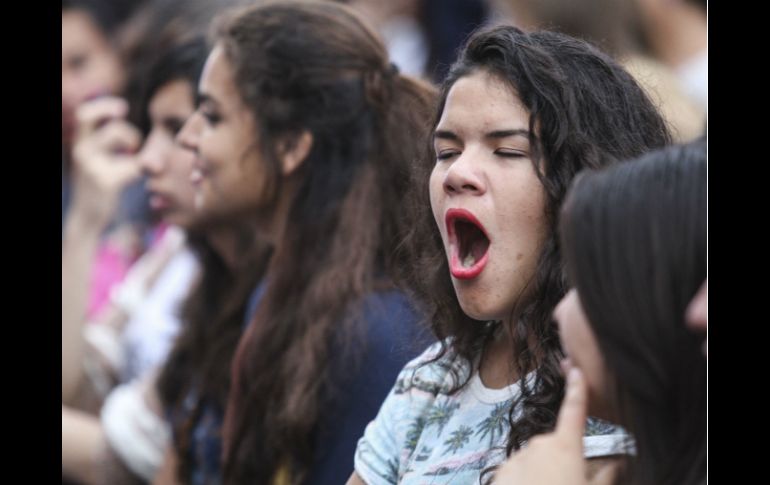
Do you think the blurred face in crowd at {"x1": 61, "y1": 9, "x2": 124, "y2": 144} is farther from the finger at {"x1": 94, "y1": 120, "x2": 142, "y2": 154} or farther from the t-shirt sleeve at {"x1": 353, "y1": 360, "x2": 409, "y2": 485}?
the t-shirt sleeve at {"x1": 353, "y1": 360, "x2": 409, "y2": 485}

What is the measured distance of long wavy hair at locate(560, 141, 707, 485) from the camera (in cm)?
134

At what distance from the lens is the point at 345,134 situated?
2814mm

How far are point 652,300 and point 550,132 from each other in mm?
524

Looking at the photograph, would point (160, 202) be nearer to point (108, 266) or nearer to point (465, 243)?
point (108, 266)

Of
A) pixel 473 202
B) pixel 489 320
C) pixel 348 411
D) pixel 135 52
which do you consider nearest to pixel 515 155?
pixel 473 202

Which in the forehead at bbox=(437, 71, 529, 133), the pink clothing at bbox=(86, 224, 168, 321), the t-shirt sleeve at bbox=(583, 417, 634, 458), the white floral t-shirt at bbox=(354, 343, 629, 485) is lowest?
the pink clothing at bbox=(86, 224, 168, 321)

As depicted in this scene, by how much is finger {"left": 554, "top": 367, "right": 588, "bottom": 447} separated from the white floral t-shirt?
9.4 inches

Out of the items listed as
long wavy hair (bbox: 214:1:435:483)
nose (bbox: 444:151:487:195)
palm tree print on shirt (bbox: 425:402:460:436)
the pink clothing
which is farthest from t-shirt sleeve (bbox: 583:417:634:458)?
the pink clothing

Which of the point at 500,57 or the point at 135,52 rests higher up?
the point at 500,57

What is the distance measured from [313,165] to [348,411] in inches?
26.3

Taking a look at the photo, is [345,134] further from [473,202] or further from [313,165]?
[473,202]
